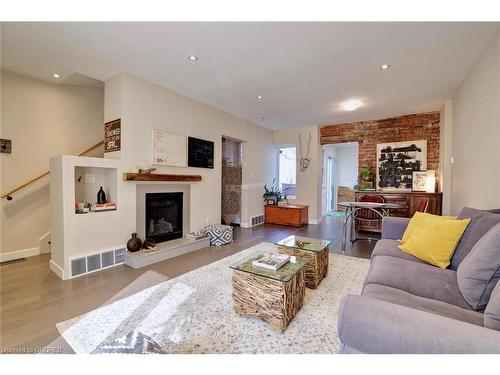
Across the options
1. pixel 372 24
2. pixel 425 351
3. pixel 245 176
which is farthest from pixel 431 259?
pixel 245 176

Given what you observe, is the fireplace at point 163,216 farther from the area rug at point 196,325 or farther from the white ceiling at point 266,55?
the white ceiling at point 266,55

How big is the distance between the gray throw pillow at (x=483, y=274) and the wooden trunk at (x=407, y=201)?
3365mm

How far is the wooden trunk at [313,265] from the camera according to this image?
2.22 meters

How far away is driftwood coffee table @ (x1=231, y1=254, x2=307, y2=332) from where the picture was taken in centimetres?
158

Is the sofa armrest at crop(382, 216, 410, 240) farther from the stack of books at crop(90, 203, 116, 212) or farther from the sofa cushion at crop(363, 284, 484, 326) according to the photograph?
the stack of books at crop(90, 203, 116, 212)

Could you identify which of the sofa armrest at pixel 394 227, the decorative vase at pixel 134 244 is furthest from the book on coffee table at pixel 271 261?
the decorative vase at pixel 134 244

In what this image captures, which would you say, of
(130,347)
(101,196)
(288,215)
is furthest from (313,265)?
(288,215)

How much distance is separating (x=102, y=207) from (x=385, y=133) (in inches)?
223

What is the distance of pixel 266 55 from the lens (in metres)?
2.52

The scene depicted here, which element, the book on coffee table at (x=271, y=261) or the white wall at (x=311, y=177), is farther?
the white wall at (x=311, y=177)

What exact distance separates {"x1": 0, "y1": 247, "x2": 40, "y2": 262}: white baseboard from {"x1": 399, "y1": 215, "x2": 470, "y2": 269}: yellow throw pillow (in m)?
4.68

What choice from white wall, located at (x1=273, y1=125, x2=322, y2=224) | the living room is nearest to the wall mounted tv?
the living room

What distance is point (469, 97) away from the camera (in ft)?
9.44
